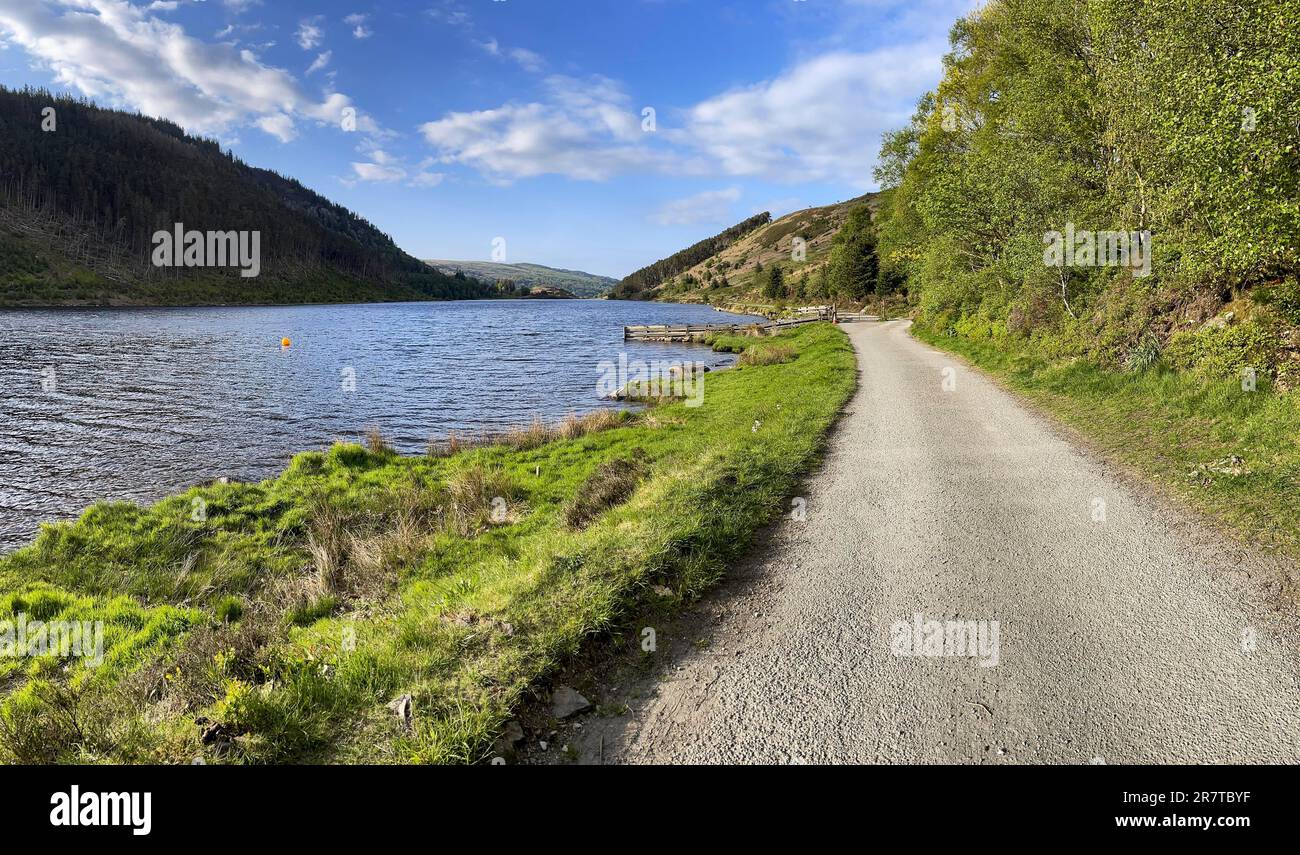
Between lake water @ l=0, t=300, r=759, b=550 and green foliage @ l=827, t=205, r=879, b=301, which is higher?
green foliage @ l=827, t=205, r=879, b=301

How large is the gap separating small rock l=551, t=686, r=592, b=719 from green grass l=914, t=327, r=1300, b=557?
8598 mm

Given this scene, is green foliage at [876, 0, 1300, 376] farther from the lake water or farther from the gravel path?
the lake water

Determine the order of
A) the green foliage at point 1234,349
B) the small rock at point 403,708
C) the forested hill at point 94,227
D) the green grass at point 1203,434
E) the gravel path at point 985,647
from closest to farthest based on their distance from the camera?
the gravel path at point 985,647 < the small rock at point 403,708 < the green grass at point 1203,434 < the green foliage at point 1234,349 < the forested hill at point 94,227

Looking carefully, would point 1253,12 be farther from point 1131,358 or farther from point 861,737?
point 861,737

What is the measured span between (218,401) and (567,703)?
2853cm

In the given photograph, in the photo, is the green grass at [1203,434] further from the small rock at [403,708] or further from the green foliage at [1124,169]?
the small rock at [403,708]

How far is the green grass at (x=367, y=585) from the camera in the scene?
→ 15.6ft

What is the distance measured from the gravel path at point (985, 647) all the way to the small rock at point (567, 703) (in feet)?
0.68

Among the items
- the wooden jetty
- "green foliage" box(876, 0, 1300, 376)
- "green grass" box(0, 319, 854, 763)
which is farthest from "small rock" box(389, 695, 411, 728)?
the wooden jetty

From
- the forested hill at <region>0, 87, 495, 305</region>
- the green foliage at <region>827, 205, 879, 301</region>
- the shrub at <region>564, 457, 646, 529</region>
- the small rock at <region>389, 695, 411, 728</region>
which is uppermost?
the forested hill at <region>0, 87, 495, 305</region>

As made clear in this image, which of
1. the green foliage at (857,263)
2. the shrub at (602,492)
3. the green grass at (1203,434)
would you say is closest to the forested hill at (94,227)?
the green foliage at (857,263)

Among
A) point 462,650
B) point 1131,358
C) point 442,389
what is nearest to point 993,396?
point 1131,358

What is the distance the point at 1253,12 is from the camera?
38.6ft

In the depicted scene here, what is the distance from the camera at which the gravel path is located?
448 centimetres
